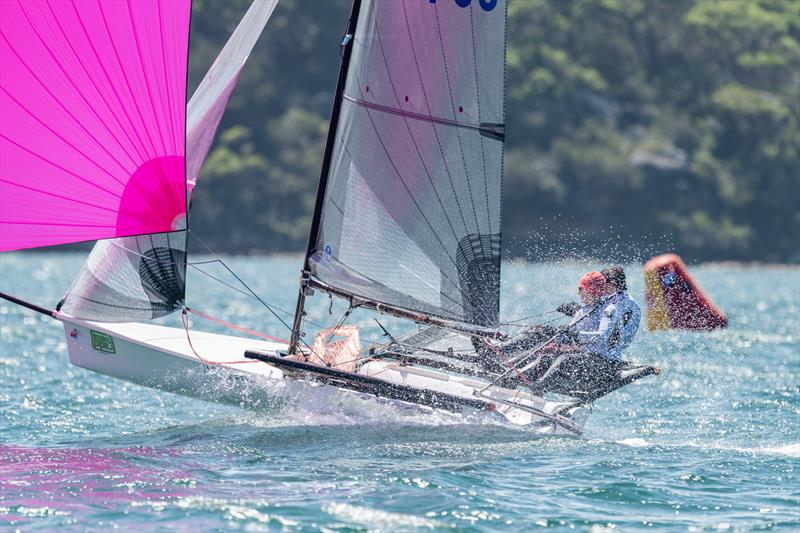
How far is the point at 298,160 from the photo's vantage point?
65.2 metres

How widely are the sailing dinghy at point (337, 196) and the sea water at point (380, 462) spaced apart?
38cm

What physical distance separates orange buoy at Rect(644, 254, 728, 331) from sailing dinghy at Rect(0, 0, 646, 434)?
5.07ft

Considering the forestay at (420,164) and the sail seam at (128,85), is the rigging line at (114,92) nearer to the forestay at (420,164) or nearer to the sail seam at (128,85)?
the sail seam at (128,85)

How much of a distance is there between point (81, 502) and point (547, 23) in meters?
66.7

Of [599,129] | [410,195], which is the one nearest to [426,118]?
[410,195]

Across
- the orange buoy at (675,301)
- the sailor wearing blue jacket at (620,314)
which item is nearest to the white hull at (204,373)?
the sailor wearing blue jacket at (620,314)

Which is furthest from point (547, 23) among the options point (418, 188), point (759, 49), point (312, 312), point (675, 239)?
point (418, 188)

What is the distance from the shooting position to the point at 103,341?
10.2 metres

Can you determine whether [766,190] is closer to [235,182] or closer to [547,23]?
[547,23]

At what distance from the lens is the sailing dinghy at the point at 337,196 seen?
912 centimetres

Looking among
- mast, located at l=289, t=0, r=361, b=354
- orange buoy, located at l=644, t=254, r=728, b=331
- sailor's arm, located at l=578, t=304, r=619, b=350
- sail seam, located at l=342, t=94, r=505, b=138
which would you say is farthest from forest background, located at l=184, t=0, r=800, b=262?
mast, located at l=289, t=0, r=361, b=354

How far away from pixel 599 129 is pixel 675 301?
56.4 meters

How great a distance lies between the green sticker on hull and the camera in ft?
33.6

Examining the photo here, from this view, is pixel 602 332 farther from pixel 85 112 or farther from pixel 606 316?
pixel 85 112
